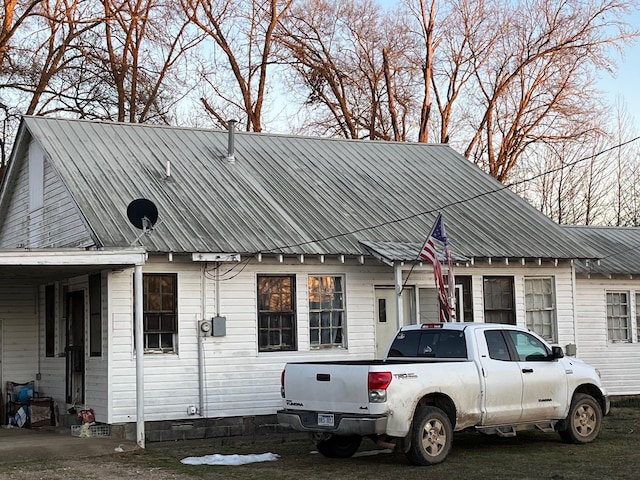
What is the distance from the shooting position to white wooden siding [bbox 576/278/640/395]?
2288 centimetres

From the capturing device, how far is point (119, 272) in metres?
16.6

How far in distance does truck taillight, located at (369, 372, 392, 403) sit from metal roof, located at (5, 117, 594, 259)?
5182 mm

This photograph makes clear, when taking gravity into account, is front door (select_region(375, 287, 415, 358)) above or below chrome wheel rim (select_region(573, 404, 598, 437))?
above

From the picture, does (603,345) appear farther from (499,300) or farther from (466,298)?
(466,298)

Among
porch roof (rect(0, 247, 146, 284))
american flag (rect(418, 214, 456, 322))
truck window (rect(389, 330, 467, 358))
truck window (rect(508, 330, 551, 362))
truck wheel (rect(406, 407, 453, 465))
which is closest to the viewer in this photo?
truck wheel (rect(406, 407, 453, 465))

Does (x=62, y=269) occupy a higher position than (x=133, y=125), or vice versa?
(x=133, y=125)

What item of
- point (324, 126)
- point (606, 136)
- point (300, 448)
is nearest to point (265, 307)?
point (300, 448)

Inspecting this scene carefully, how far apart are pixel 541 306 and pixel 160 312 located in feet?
27.6

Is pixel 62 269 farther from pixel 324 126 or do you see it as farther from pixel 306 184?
pixel 324 126

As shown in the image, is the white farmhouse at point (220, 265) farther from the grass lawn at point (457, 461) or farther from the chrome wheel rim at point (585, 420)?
the chrome wheel rim at point (585, 420)

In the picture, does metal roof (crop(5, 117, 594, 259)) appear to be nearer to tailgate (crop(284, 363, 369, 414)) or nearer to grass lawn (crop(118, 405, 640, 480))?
grass lawn (crop(118, 405, 640, 480))

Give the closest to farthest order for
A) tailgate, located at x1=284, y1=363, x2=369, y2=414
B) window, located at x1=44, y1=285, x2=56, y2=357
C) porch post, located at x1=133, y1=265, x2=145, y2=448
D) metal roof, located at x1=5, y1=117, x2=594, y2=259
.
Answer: tailgate, located at x1=284, y1=363, x2=369, y2=414
porch post, located at x1=133, y1=265, x2=145, y2=448
metal roof, located at x1=5, y1=117, x2=594, y2=259
window, located at x1=44, y1=285, x2=56, y2=357

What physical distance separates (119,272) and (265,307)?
287 cm

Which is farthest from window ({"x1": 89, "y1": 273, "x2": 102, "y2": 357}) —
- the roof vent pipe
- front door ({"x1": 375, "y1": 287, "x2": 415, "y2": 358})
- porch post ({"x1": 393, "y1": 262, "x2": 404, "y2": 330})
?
front door ({"x1": 375, "y1": 287, "x2": 415, "y2": 358})
